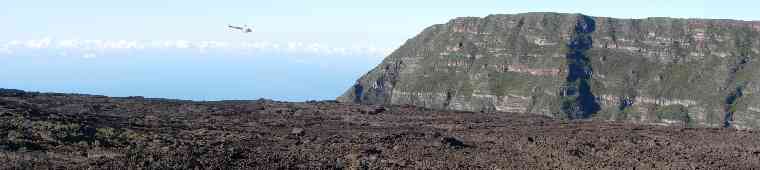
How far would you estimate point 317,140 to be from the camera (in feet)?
156

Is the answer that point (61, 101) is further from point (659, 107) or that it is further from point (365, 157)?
point (659, 107)

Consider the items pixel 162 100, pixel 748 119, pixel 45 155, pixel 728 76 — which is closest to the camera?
pixel 45 155

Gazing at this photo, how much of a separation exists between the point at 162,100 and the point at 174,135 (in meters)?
24.9

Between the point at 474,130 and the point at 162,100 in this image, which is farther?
the point at 162,100

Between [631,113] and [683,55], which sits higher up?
[683,55]

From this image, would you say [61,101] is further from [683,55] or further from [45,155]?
[683,55]

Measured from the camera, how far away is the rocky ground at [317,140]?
38812 mm

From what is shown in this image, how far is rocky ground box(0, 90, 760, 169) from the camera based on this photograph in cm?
3881

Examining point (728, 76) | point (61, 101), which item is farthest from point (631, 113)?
point (61, 101)

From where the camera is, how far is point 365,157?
4150 cm

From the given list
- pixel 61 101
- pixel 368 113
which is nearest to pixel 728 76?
pixel 368 113

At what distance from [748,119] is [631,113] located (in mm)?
26437

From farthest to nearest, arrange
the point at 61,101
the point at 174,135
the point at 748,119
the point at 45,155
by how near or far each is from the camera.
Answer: the point at 748,119 → the point at 61,101 → the point at 174,135 → the point at 45,155

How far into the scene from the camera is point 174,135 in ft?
153
